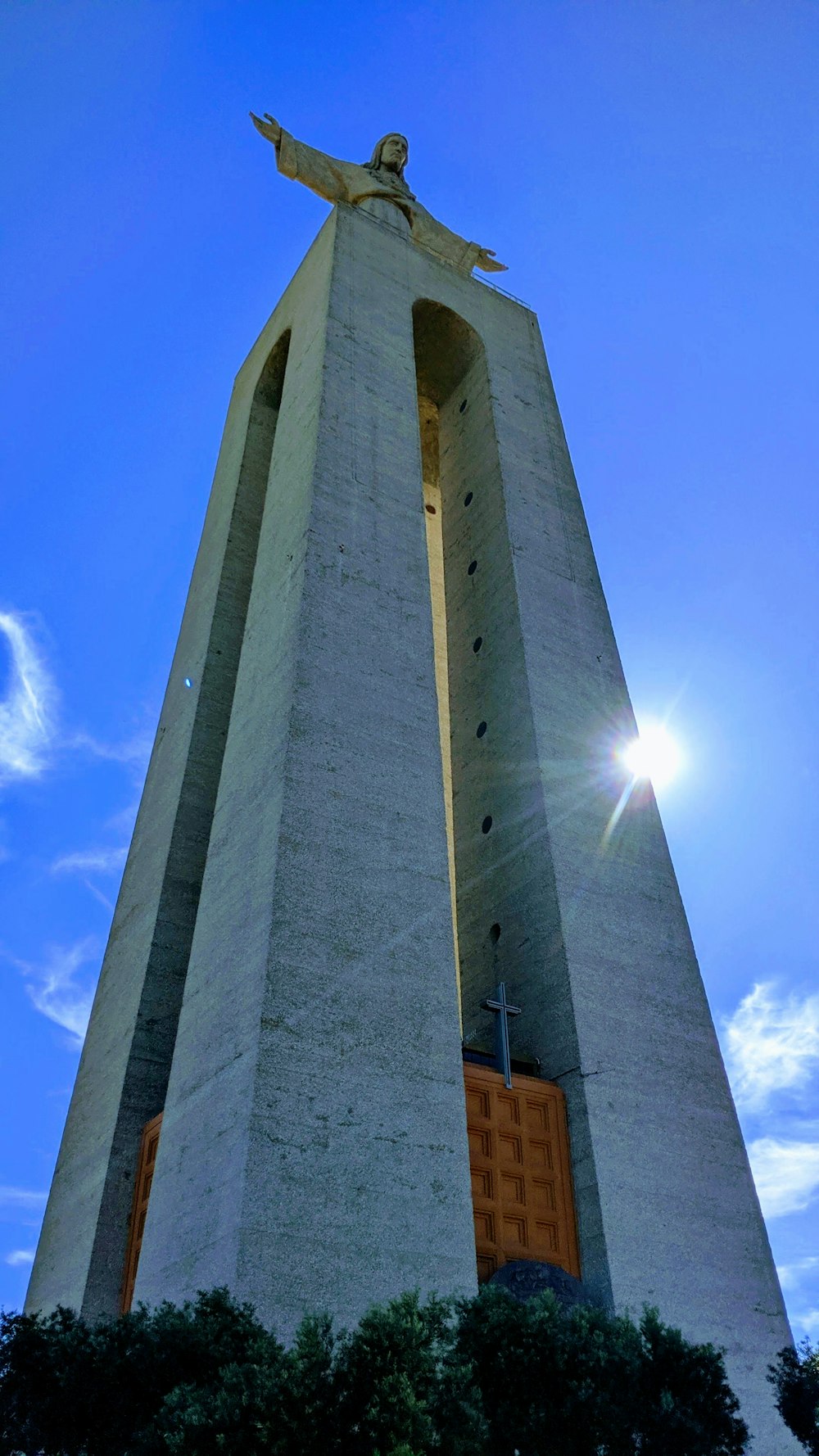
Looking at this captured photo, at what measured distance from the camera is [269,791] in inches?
453

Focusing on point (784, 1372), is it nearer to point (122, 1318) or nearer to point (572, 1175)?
point (572, 1175)

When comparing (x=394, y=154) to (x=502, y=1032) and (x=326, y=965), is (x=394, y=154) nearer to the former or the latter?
(x=502, y=1032)

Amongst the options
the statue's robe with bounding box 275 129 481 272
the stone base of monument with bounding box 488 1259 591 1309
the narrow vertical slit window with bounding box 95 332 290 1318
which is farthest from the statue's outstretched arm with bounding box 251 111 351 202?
the stone base of monument with bounding box 488 1259 591 1309

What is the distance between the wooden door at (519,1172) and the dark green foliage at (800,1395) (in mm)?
2916

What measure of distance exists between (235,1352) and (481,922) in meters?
8.15

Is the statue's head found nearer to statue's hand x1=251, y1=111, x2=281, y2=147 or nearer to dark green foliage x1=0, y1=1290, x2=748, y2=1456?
statue's hand x1=251, y1=111, x2=281, y2=147

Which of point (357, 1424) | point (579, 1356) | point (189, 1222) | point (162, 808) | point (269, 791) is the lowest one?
point (357, 1424)

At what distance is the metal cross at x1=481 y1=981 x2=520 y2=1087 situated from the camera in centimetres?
1176

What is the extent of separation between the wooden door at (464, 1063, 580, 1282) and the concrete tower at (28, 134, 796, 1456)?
33 mm

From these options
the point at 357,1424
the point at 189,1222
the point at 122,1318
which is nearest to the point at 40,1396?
the point at 122,1318

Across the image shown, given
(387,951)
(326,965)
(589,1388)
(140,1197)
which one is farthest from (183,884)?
(589,1388)

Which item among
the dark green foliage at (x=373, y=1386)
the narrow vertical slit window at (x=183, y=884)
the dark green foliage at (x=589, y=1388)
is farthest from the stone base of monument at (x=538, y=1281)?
the narrow vertical slit window at (x=183, y=884)

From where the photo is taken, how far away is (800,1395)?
794 centimetres

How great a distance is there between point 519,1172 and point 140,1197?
3.98 m
